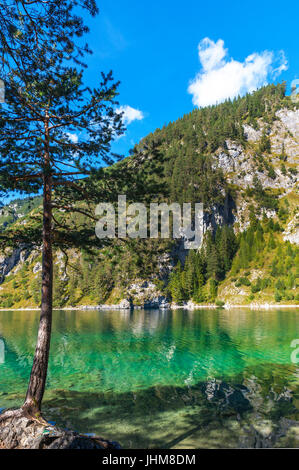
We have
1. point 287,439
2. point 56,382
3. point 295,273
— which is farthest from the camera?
point 295,273

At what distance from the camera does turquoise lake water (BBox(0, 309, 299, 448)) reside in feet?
36.8

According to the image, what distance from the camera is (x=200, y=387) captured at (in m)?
17.5

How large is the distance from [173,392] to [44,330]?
34.2 ft

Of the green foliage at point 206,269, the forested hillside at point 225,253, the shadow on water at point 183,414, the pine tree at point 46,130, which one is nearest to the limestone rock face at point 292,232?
the forested hillside at point 225,253

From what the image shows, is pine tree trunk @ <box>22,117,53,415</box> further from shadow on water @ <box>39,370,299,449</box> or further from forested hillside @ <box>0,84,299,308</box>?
forested hillside @ <box>0,84,299,308</box>

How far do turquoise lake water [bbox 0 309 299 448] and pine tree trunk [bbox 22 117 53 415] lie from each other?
11.0ft

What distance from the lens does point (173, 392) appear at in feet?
54.7

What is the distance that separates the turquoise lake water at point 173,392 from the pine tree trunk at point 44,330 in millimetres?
3359

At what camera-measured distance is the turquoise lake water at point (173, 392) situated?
36.8 feet

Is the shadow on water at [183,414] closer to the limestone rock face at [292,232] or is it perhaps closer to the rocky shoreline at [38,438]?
the rocky shoreline at [38,438]

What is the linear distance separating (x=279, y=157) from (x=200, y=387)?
207896 millimetres

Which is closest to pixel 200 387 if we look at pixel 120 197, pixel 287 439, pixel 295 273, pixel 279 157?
pixel 287 439

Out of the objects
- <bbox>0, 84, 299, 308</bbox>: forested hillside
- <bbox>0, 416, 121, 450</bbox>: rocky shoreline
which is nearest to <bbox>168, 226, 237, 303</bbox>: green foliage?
<bbox>0, 84, 299, 308</bbox>: forested hillside

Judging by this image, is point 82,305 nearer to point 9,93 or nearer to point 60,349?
point 60,349
